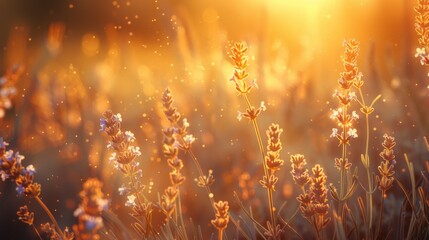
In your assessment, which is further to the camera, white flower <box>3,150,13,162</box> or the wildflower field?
the wildflower field

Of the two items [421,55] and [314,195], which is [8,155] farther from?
[421,55]

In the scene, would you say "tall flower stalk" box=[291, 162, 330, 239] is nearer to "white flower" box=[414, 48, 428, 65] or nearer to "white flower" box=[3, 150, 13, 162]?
"white flower" box=[414, 48, 428, 65]

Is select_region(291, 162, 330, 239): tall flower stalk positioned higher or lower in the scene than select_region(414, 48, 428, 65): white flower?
lower

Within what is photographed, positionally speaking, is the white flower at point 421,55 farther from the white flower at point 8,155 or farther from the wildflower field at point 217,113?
the white flower at point 8,155

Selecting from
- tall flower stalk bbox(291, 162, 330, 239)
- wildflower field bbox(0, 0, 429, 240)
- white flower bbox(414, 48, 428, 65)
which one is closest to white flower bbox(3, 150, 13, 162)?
wildflower field bbox(0, 0, 429, 240)

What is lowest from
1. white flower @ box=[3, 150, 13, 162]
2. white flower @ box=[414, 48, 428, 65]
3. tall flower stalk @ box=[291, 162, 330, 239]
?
tall flower stalk @ box=[291, 162, 330, 239]

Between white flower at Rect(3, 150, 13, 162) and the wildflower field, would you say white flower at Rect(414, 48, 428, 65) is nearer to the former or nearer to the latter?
the wildflower field

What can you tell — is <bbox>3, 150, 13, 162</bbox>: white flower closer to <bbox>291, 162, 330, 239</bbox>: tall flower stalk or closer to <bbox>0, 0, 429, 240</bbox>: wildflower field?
<bbox>0, 0, 429, 240</bbox>: wildflower field

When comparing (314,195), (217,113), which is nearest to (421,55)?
(314,195)

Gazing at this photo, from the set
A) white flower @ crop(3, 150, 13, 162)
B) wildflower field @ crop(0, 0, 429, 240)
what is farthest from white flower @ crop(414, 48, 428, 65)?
white flower @ crop(3, 150, 13, 162)

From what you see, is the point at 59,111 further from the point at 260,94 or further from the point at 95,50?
the point at 260,94

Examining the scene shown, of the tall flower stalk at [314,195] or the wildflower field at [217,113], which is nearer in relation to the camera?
the tall flower stalk at [314,195]

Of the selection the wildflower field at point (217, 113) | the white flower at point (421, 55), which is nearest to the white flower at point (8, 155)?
the wildflower field at point (217, 113)
